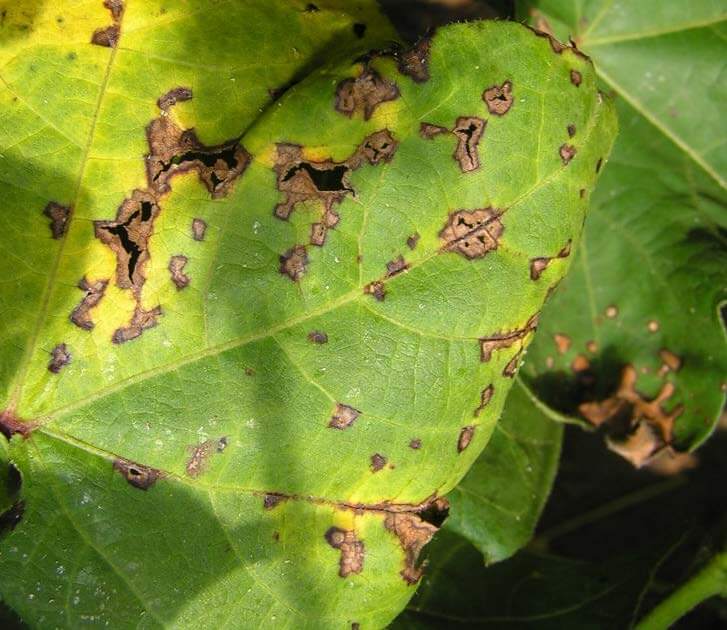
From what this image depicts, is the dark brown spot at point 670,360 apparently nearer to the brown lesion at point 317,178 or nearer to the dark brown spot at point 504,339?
the dark brown spot at point 504,339

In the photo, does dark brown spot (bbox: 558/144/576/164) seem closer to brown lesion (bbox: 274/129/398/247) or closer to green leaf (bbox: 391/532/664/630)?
brown lesion (bbox: 274/129/398/247)

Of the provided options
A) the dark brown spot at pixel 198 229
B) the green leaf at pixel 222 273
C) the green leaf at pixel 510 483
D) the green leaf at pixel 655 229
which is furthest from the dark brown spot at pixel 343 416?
the green leaf at pixel 655 229

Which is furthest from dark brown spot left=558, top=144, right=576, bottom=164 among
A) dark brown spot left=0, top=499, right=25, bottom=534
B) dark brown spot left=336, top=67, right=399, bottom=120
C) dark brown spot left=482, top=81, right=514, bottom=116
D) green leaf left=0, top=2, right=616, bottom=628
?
dark brown spot left=0, top=499, right=25, bottom=534

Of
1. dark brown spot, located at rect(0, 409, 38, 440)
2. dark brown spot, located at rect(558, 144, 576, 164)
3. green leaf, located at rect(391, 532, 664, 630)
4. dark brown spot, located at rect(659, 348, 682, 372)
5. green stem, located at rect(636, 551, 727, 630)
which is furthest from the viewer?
green leaf, located at rect(391, 532, 664, 630)

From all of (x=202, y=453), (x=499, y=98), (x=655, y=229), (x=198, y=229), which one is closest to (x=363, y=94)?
(x=499, y=98)

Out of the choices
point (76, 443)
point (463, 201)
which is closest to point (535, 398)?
point (463, 201)

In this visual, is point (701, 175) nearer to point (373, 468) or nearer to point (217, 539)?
point (373, 468)
